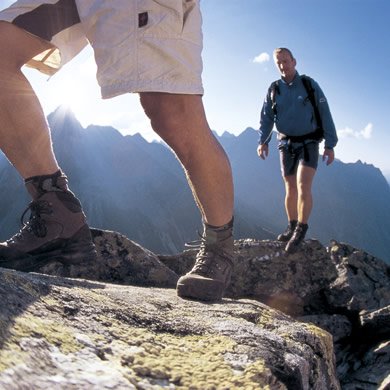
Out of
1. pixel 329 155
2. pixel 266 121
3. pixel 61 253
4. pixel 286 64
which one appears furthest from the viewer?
pixel 266 121

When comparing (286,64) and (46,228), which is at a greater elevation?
(286,64)

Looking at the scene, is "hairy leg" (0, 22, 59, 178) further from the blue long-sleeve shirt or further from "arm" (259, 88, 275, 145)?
"arm" (259, 88, 275, 145)

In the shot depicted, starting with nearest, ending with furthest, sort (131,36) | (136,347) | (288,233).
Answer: (136,347) → (131,36) → (288,233)

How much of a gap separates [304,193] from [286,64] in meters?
2.66

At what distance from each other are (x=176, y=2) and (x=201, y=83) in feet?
1.97

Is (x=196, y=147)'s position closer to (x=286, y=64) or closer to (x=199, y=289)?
(x=199, y=289)

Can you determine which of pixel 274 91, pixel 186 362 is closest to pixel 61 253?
pixel 186 362

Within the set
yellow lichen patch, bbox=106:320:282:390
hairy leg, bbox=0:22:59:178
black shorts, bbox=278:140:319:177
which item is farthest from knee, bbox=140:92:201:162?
black shorts, bbox=278:140:319:177

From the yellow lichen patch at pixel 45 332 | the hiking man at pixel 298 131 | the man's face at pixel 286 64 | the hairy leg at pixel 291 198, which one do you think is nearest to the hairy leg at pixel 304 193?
the hiking man at pixel 298 131

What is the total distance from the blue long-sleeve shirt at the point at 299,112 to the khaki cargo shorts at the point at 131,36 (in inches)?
208

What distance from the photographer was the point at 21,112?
3.33 m

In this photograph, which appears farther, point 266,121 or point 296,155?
point 266,121

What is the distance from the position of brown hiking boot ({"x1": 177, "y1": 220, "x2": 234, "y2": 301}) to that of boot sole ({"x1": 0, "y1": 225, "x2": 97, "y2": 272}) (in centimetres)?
95

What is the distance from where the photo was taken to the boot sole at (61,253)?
3.49 metres
